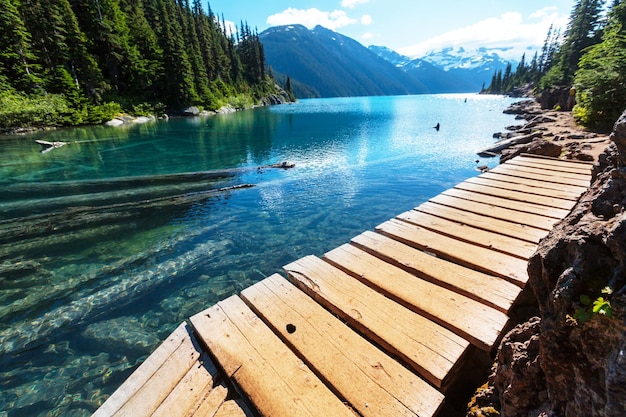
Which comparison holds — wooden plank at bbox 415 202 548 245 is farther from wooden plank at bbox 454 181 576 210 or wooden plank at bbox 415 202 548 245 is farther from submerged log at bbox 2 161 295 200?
submerged log at bbox 2 161 295 200

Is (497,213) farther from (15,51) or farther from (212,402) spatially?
(15,51)

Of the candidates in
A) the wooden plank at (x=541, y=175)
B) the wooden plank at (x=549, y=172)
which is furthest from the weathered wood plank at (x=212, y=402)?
the wooden plank at (x=549, y=172)

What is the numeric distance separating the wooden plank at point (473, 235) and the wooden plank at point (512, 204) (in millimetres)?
1464

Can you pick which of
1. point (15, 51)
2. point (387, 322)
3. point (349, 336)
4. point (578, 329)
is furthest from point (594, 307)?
point (15, 51)

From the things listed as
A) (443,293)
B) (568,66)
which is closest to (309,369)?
(443,293)

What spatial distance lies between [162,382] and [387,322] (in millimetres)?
2250

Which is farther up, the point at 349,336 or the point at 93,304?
the point at 349,336

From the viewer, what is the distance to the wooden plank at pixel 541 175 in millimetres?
→ 7363

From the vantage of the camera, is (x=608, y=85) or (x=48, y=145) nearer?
(x=608, y=85)

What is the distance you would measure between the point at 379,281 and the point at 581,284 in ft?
7.47

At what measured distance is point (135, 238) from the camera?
373 inches

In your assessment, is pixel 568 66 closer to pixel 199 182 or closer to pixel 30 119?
pixel 199 182

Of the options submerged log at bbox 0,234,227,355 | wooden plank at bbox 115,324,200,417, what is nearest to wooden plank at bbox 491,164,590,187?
wooden plank at bbox 115,324,200,417

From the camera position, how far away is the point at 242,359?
2652 mm
